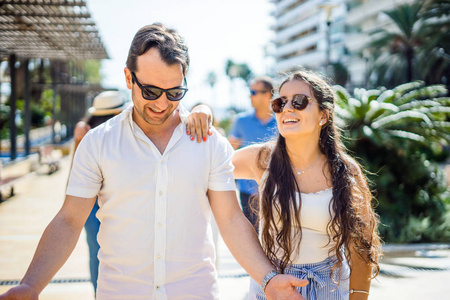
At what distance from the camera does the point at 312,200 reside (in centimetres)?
240

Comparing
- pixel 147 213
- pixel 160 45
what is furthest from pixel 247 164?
pixel 160 45

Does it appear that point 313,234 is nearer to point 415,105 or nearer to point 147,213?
point 147,213

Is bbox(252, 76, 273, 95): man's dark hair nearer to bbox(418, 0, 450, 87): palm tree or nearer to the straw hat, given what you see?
the straw hat

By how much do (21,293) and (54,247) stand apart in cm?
26

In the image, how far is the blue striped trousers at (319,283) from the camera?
89.9 inches

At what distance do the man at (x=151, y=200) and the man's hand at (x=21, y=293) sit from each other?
0.68 ft

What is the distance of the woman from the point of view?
7.72 feet

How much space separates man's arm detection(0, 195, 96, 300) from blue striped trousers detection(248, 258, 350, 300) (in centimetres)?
100

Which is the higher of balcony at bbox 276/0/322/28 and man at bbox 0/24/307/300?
balcony at bbox 276/0/322/28

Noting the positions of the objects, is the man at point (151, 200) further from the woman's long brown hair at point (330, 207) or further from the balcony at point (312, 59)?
the balcony at point (312, 59)

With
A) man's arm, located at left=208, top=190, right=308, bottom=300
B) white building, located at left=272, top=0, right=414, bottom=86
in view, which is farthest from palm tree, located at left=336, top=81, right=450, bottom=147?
white building, located at left=272, top=0, right=414, bottom=86

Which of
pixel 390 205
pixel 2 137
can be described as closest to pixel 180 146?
pixel 390 205

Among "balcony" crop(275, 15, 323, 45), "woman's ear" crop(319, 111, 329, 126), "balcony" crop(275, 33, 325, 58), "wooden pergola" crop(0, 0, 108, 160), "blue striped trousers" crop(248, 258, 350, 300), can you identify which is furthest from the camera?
"balcony" crop(275, 15, 323, 45)

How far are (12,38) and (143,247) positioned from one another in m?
12.1
